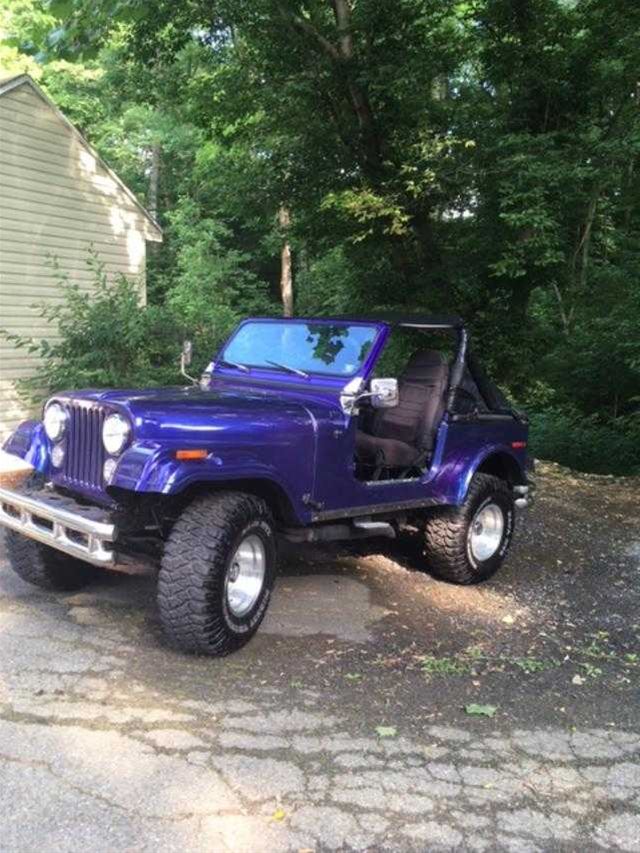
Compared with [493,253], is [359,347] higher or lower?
lower

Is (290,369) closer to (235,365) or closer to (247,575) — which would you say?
(235,365)

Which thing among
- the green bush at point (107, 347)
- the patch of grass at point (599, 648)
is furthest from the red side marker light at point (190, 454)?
the green bush at point (107, 347)

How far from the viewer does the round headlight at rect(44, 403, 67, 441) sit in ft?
14.7

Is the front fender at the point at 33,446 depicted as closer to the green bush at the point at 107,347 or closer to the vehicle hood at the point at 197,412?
the vehicle hood at the point at 197,412

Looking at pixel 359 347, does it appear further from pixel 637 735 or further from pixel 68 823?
pixel 68 823

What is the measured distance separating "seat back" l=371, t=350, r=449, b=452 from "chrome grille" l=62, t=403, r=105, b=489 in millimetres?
2302

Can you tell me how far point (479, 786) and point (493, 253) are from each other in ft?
29.3

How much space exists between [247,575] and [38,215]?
29.8 ft

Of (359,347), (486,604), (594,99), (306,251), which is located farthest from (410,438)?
(594,99)

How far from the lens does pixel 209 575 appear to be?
13.0 ft

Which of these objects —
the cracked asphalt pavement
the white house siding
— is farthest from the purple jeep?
the white house siding

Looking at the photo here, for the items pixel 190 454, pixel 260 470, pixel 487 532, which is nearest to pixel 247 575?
pixel 260 470

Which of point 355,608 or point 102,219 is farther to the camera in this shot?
point 102,219

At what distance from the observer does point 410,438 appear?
19.1 ft
